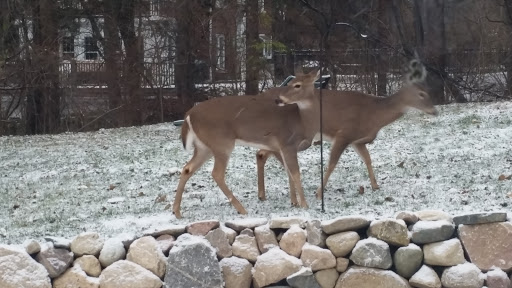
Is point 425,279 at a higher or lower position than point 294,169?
lower

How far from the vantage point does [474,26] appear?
63.5 feet

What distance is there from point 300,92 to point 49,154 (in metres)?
5.21

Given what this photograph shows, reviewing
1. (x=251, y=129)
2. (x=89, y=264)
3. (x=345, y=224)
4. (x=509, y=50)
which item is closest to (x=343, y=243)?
(x=345, y=224)

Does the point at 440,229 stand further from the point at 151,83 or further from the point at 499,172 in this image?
the point at 151,83

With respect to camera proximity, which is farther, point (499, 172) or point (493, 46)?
point (493, 46)

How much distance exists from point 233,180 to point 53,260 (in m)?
3.25

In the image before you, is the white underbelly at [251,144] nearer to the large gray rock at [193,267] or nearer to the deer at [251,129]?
the deer at [251,129]

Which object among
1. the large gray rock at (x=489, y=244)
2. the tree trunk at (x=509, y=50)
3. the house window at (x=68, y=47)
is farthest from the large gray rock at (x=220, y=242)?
the house window at (x=68, y=47)

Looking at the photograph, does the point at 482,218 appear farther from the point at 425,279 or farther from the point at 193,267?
the point at 193,267

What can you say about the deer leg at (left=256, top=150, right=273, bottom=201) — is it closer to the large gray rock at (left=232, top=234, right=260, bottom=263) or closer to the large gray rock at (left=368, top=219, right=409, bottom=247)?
the large gray rock at (left=232, top=234, right=260, bottom=263)

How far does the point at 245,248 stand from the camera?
19.6ft

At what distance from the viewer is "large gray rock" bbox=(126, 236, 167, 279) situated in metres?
5.83

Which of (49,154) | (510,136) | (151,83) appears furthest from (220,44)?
(510,136)

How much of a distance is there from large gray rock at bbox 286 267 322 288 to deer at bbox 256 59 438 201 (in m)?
2.04
